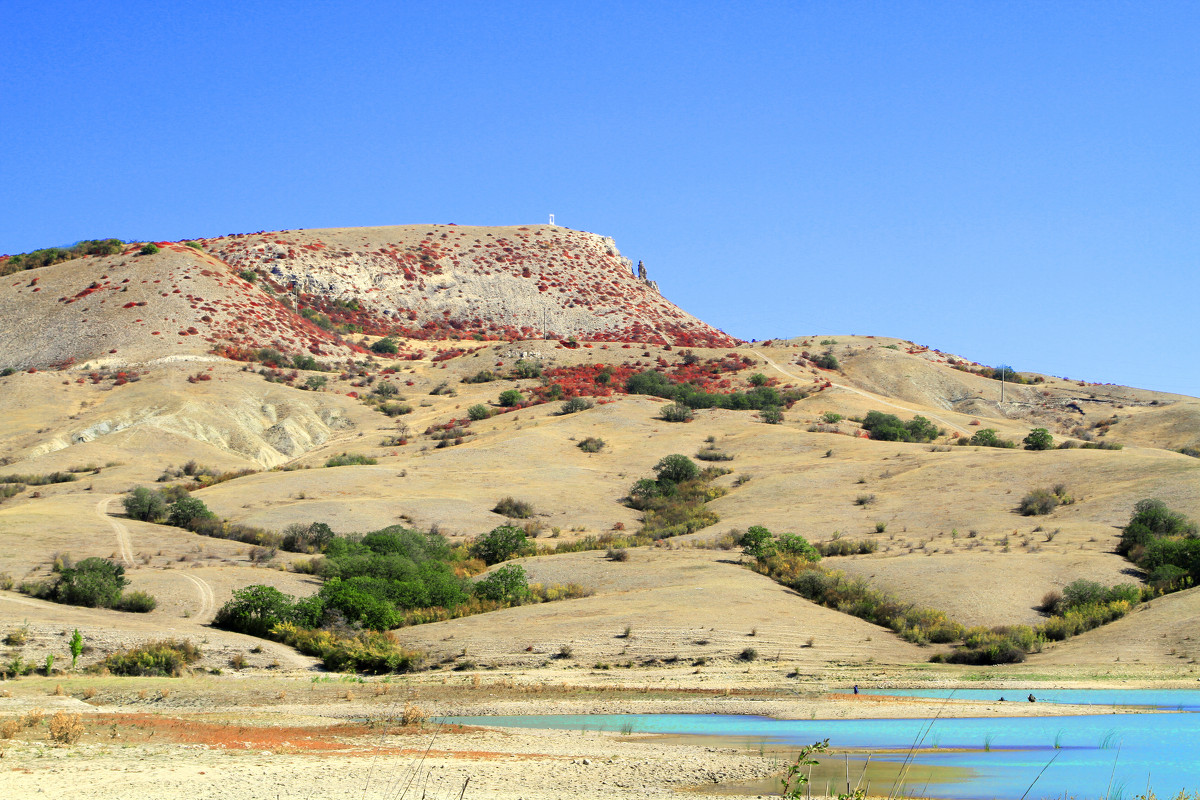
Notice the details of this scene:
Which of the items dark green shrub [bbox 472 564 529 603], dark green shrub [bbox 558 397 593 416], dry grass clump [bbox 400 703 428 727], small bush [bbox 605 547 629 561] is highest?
dark green shrub [bbox 558 397 593 416]

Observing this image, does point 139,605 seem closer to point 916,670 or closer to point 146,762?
point 146,762

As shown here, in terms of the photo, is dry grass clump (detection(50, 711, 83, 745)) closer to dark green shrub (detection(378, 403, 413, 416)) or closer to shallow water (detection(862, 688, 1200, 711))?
shallow water (detection(862, 688, 1200, 711))

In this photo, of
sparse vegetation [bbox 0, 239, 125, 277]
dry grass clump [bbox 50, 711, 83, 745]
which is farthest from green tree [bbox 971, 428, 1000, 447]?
sparse vegetation [bbox 0, 239, 125, 277]

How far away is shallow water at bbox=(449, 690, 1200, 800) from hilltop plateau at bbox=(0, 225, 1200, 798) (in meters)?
1.36

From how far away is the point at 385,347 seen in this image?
96375 mm

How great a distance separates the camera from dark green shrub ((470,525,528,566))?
38500 millimetres

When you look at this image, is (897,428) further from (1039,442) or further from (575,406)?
(575,406)

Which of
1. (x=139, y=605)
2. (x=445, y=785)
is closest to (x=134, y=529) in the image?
(x=139, y=605)

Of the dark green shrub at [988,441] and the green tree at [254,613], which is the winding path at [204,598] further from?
the dark green shrub at [988,441]

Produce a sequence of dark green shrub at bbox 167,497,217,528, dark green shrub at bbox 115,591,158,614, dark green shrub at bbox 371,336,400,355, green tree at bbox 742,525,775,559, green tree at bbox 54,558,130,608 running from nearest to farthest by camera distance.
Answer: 1. green tree at bbox 54,558,130,608
2. dark green shrub at bbox 115,591,158,614
3. green tree at bbox 742,525,775,559
4. dark green shrub at bbox 167,497,217,528
5. dark green shrub at bbox 371,336,400,355

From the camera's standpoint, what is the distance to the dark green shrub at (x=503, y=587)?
1264 inches

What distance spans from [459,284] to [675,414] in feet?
192

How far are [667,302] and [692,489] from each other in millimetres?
82297

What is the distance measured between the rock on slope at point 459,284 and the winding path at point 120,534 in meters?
62.3
